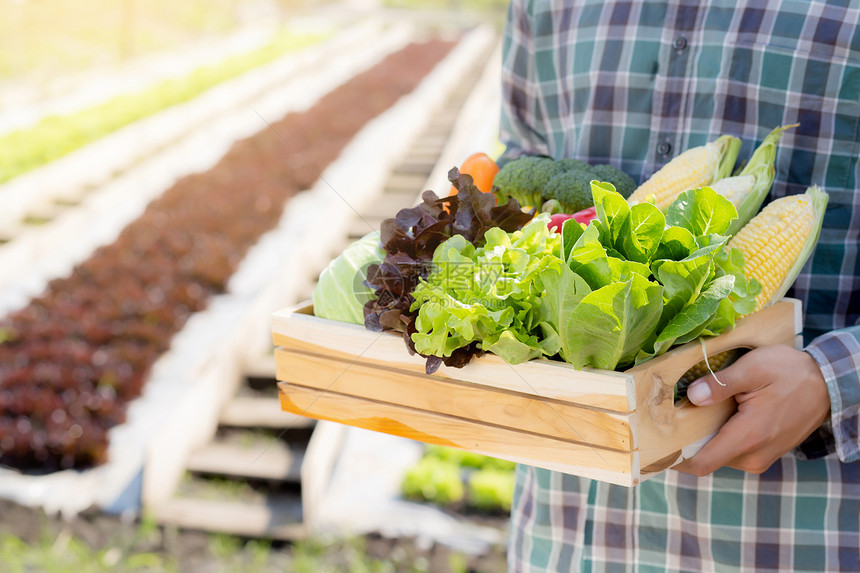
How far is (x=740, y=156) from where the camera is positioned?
64.8 inches

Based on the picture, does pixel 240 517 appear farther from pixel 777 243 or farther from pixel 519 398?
pixel 777 243

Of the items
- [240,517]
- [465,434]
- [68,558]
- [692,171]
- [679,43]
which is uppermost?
[679,43]

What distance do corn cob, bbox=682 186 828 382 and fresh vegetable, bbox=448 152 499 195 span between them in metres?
0.55

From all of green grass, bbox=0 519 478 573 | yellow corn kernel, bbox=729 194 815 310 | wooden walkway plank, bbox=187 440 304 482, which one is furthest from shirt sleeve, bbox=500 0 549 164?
wooden walkway plank, bbox=187 440 304 482

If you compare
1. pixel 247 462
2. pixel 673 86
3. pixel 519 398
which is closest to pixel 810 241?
pixel 673 86

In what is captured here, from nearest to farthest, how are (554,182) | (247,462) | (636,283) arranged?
(636,283)
(554,182)
(247,462)

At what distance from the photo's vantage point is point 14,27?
18.1m

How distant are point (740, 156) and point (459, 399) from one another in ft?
2.77

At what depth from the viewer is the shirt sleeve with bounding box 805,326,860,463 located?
1.39 metres

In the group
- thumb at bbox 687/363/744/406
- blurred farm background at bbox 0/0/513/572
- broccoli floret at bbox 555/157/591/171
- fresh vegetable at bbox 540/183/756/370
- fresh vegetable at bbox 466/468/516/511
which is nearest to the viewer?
fresh vegetable at bbox 540/183/756/370

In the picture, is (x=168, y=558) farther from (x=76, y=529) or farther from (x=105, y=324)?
(x=105, y=324)

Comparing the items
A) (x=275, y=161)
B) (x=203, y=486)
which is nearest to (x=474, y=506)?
(x=203, y=486)

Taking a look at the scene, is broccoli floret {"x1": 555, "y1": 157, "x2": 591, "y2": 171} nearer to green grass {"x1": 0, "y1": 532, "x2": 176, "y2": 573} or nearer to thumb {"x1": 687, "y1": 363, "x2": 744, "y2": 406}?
thumb {"x1": 687, "y1": 363, "x2": 744, "y2": 406}

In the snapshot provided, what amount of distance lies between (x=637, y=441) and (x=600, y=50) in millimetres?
1018
